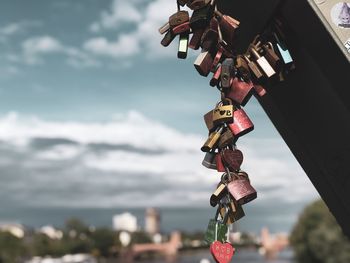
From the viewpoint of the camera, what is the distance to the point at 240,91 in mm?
1865

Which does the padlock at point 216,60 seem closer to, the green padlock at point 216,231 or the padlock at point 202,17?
the padlock at point 202,17

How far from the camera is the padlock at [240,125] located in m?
1.84

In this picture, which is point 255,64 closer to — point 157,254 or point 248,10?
point 248,10

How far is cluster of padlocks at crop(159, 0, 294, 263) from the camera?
5.92 ft

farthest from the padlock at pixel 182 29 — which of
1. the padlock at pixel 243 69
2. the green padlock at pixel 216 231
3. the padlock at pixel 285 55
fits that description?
the green padlock at pixel 216 231

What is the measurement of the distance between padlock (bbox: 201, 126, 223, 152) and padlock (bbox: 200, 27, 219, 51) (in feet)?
0.93

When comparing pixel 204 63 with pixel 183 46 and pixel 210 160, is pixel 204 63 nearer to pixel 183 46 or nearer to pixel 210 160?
pixel 183 46

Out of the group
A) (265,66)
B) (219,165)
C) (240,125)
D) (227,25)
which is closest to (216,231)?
(219,165)

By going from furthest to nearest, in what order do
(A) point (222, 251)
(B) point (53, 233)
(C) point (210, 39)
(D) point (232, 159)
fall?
(B) point (53, 233) < (C) point (210, 39) < (D) point (232, 159) < (A) point (222, 251)

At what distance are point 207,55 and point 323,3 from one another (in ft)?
1.35

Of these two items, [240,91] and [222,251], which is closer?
[222,251]

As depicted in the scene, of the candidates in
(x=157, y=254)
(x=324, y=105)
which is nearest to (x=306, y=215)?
(x=324, y=105)

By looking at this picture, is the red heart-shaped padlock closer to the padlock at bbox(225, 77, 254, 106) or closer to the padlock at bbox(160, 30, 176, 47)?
the padlock at bbox(225, 77, 254, 106)

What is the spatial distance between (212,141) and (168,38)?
1.36 ft
